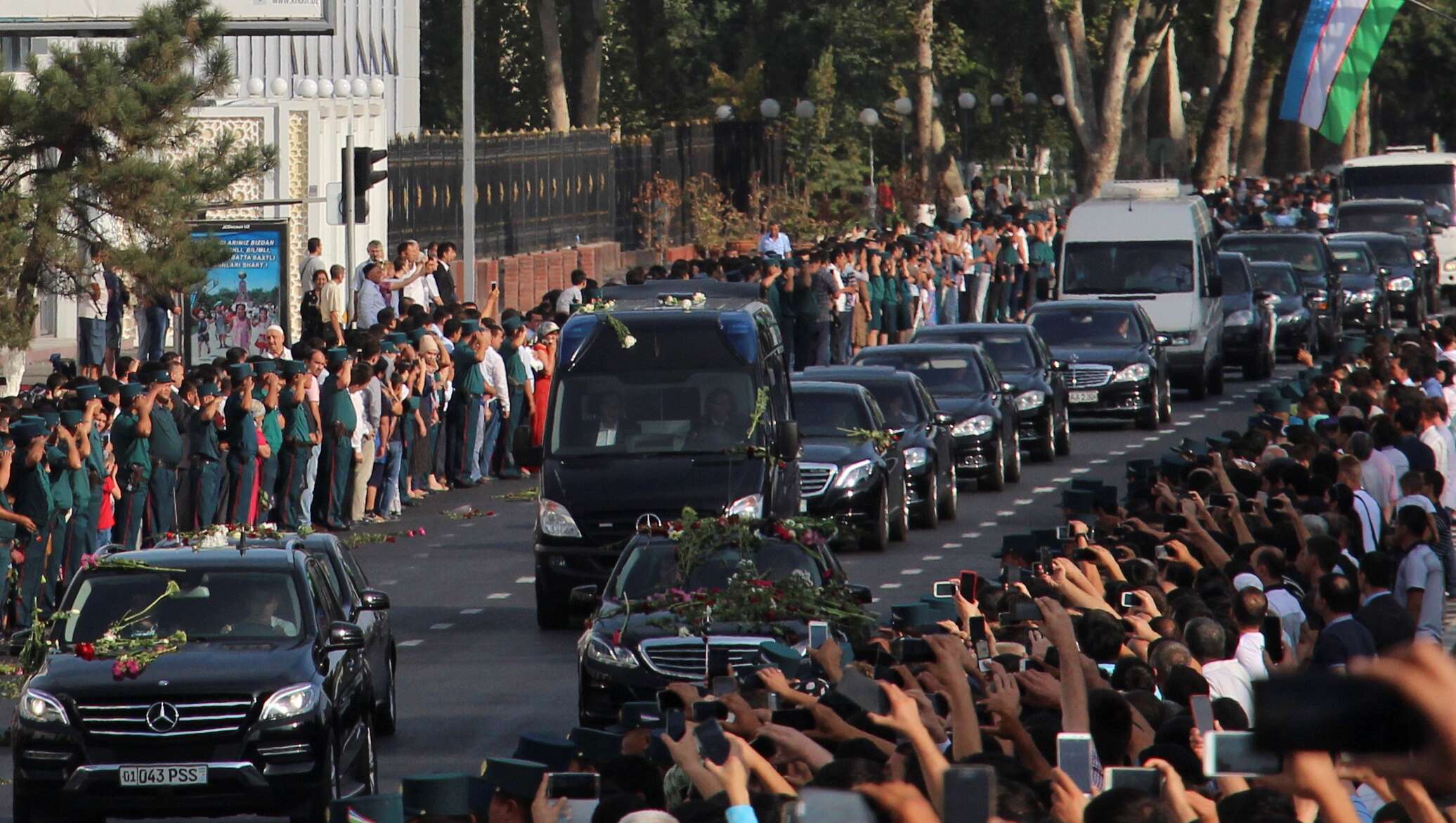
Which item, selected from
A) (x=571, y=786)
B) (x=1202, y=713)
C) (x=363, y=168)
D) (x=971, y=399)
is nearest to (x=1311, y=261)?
(x=971, y=399)

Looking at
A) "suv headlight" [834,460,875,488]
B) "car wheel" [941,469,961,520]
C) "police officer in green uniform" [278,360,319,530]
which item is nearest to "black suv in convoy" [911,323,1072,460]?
"car wheel" [941,469,961,520]

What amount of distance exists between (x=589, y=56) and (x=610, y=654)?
52.2m

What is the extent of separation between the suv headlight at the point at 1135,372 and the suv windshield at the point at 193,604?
20.4 metres

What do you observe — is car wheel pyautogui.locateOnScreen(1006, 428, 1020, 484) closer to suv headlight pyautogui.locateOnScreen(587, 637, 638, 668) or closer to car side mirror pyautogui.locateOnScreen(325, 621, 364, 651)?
suv headlight pyautogui.locateOnScreen(587, 637, 638, 668)

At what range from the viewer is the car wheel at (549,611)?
742 inches

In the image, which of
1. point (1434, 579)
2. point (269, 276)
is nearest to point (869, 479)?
point (269, 276)

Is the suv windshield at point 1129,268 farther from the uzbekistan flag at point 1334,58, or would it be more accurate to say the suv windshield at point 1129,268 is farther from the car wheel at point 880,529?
the uzbekistan flag at point 1334,58

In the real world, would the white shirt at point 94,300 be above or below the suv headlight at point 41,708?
above

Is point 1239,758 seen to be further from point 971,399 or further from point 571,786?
point 971,399

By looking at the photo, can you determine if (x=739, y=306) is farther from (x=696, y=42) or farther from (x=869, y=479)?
(x=696, y=42)

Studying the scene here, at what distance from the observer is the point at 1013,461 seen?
27.7 metres

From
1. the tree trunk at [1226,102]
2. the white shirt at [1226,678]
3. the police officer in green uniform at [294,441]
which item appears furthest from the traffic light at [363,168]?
the tree trunk at [1226,102]

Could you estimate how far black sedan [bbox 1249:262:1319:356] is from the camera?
40.7 metres

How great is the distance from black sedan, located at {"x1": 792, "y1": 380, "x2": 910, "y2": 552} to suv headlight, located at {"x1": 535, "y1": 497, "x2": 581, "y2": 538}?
320cm
